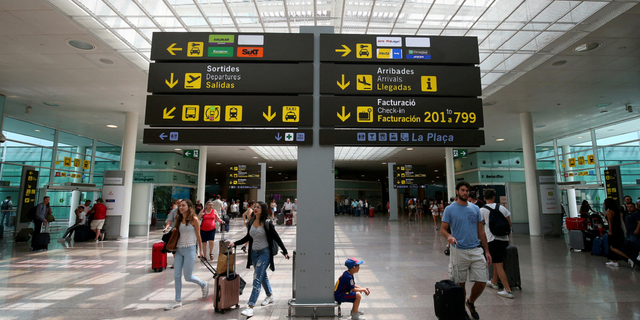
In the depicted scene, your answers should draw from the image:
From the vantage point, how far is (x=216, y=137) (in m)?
4.75

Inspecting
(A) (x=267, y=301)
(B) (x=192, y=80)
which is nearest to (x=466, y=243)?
(A) (x=267, y=301)

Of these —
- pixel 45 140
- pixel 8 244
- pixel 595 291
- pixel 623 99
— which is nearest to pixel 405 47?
pixel 595 291

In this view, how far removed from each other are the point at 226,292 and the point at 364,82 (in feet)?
13.2

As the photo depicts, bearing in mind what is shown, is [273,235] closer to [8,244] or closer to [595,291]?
[595,291]

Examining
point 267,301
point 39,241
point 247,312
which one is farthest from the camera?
point 39,241

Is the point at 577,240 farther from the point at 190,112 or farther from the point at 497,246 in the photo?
the point at 190,112

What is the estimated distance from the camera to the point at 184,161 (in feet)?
100

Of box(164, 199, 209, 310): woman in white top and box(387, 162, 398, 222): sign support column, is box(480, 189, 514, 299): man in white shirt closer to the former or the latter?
box(164, 199, 209, 310): woman in white top

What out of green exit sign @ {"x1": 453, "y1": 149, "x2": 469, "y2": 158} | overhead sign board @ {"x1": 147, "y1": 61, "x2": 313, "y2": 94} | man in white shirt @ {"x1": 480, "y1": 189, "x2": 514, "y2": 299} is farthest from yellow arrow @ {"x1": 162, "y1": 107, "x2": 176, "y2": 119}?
green exit sign @ {"x1": 453, "y1": 149, "x2": 469, "y2": 158}

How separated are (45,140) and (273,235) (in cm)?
2158

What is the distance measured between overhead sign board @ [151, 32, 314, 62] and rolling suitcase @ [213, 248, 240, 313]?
3218 mm

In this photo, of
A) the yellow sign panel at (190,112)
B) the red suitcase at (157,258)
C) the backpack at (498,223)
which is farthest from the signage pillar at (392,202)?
the yellow sign panel at (190,112)

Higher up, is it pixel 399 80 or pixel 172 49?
pixel 172 49

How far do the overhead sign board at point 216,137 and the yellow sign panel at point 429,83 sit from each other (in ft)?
7.77
